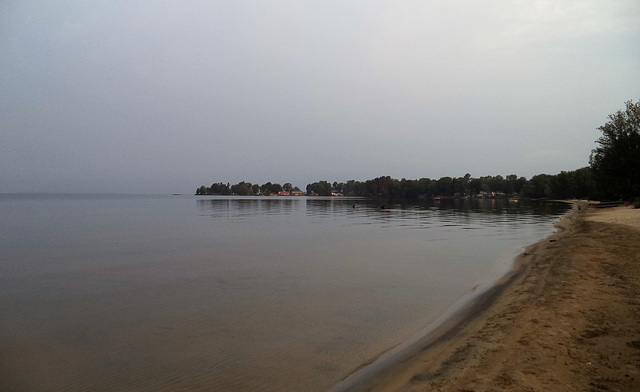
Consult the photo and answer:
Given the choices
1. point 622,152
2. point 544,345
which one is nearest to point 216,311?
point 544,345

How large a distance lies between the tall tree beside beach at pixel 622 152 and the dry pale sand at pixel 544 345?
4283cm

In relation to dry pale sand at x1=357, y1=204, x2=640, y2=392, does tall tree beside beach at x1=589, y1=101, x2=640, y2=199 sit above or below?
above

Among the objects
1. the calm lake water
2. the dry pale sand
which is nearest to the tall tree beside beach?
the calm lake water

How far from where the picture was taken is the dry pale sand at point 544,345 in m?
5.64

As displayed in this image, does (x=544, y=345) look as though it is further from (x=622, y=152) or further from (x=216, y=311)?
(x=622, y=152)

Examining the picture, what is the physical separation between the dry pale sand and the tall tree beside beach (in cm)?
4283

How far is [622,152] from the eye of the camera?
148ft

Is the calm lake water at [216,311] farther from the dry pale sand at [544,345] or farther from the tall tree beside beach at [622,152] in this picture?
the tall tree beside beach at [622,152]

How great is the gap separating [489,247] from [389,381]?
68.9ft

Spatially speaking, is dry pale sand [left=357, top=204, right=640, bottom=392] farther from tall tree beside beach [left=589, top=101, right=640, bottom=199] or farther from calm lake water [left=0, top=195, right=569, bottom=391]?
tall tree beside beach [left=589, top=101, right=640, bottom=199]

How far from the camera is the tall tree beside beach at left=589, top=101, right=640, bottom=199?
4431cm

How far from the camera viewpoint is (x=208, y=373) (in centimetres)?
746

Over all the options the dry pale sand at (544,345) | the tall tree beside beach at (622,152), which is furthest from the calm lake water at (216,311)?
the tall tree beside beach at (622,152)

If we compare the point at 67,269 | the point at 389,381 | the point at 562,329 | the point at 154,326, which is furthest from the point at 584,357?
the point at 67,269
